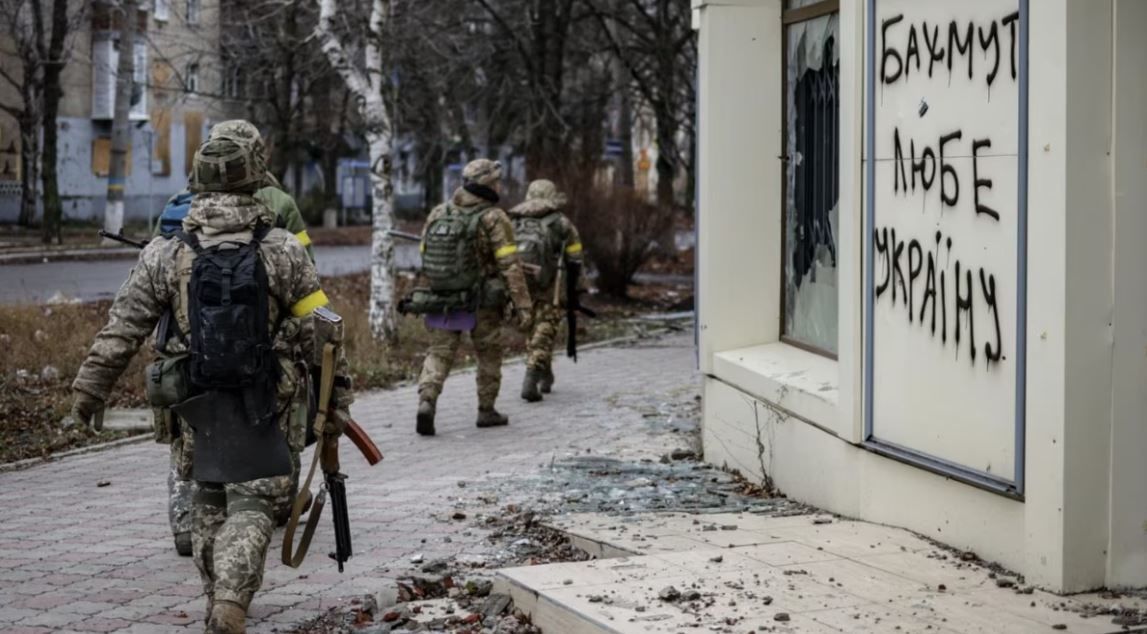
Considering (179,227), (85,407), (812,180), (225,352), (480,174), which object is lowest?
(85,407)

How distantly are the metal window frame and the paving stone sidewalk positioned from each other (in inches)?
79.2

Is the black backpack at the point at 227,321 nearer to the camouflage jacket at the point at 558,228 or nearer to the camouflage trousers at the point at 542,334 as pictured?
the camouflage trousers at the point at 542,334

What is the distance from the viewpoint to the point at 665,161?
99.3 ft

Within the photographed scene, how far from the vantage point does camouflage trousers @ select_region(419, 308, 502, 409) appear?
37.4 ft

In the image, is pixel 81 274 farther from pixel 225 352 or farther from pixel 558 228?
pixel 225 352

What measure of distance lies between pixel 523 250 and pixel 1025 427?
782 cm

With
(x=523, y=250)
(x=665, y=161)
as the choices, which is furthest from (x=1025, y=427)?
(x=665, y=161)

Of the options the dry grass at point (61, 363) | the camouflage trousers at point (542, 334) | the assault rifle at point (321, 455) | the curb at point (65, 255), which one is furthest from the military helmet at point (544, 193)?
the curb at point (65, 255)

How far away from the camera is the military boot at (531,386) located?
43.0 feet

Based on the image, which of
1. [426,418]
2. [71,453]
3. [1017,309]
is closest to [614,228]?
[426,418]

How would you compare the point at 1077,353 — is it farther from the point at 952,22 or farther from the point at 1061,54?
the point at 952,22

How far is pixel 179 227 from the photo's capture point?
754cm

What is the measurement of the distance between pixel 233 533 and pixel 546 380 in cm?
793

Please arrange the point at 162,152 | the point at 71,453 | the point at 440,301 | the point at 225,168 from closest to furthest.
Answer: the point at 225,168 < the point at 71,453 < the point at 440,301 < the point at 162,152
